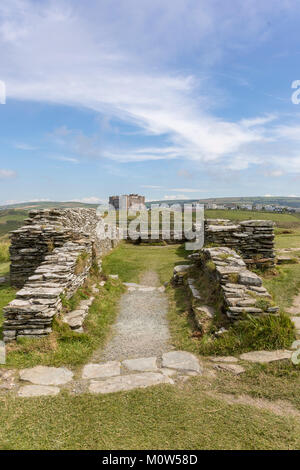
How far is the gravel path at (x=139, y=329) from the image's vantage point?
6.52 meters

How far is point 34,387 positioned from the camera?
500 centimetres

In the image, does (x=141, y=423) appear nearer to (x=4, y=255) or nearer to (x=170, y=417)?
(x=170, y=417)

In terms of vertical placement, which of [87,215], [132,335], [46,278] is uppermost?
[87,215]

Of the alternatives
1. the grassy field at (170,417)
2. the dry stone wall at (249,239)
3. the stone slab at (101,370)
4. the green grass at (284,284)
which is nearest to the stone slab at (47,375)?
the stone slab at (101,370)

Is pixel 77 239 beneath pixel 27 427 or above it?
above

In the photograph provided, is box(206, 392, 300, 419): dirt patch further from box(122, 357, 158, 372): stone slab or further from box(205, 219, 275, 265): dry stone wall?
box(205, 219, 275, 265): dry stone wall

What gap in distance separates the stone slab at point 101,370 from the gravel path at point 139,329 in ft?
1.08

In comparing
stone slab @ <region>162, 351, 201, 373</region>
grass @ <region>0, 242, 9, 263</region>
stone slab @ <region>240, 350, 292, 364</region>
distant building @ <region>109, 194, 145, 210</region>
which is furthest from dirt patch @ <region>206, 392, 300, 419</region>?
distant building @ <region>109, 194, 145, 210</region>

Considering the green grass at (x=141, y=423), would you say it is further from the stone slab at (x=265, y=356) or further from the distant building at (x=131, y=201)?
the distant building at (x=131, y=201)

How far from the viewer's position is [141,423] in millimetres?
4047

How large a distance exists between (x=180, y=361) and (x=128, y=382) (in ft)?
4.34
